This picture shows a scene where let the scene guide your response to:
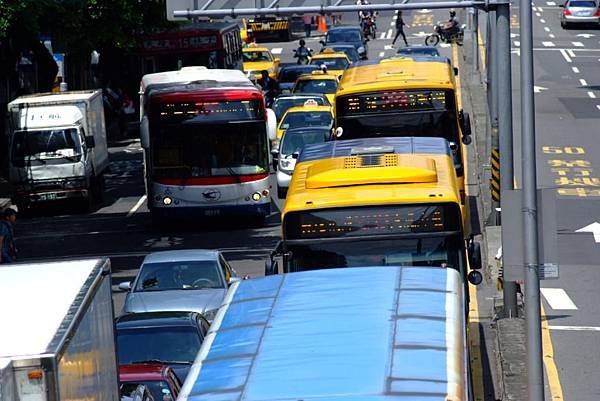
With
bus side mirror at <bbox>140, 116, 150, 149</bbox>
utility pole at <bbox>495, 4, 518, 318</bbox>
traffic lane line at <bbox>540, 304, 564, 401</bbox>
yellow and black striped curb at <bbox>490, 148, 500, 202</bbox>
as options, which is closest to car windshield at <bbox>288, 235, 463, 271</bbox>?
traffic lane line at <bbox>540, 304, 564, 401</bbox>

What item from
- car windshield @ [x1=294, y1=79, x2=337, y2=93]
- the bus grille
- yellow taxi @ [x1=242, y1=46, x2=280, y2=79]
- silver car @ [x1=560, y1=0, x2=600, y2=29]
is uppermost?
the bus grille

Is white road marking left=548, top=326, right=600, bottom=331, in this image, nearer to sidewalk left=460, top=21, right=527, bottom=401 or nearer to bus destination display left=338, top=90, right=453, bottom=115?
sidewalk left=460, top=21, right=527, bottom=401

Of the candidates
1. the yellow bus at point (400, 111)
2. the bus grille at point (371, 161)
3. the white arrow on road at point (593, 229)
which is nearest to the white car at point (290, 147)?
the yellow bus at point (400, 111)

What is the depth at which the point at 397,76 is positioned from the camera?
28.4 m

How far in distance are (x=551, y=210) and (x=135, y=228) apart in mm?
20094

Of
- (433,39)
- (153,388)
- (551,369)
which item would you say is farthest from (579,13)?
(153,388)

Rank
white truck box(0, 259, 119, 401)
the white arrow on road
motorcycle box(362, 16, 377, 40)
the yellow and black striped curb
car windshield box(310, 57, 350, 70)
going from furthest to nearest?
motorcycle box(362, 16, 377, 40), car windshield box(310, 57, 350, 70), the white arrow on road, the yellow and black striped curb, white truck box(0, 259, 119, 401)

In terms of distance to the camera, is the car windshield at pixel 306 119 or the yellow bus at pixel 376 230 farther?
the car windshield at pixel 306 119

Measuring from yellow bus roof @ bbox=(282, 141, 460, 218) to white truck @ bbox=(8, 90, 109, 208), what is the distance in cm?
1747

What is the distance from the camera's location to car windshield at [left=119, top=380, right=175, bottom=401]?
1424cm

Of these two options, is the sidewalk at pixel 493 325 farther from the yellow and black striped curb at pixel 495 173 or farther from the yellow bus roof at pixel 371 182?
the yellow bus roof at pixel 371 182

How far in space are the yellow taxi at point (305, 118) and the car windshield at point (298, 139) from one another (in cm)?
289

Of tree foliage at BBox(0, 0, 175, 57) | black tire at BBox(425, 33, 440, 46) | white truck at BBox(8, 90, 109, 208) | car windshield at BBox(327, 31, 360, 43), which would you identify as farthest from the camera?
black tire at BBox(425, 33, 440, 46)

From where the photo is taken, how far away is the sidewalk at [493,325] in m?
17.1
